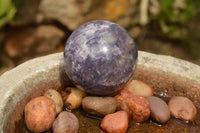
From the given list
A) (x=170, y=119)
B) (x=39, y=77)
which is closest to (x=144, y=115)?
(x=170, y=119)

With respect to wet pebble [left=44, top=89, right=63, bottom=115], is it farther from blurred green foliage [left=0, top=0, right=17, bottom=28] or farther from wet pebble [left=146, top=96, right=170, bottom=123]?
blurred green foliage [left=0, top=0, right=17, bottom=28]

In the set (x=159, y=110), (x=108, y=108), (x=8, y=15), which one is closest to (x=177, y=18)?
(x=8, y=15)

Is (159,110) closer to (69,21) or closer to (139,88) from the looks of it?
(139,88)

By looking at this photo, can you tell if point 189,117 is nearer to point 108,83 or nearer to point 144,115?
point 144,115

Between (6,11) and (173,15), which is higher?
(6,11)

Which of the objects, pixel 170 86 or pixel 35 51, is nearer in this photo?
pixel 170 86

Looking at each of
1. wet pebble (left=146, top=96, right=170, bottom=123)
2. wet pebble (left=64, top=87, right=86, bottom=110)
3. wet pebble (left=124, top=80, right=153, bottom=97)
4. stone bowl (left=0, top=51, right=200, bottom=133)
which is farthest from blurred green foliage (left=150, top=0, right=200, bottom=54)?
wet pebble (left=64, top=87, right=86, bottom=110)
